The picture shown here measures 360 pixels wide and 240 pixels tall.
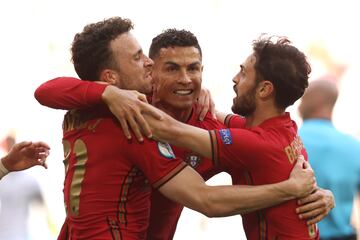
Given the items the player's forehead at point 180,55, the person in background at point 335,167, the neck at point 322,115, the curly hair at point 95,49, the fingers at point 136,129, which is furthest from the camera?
the neck at point 322,115

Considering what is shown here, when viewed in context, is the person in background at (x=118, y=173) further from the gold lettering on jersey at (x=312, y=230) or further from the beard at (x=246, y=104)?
the beard at (x=246, y=104)

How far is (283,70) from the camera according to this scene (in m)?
3.29

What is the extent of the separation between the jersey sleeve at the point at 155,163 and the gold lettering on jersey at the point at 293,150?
1.43 feet

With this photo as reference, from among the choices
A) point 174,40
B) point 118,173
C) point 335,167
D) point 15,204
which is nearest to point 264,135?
point 118,173

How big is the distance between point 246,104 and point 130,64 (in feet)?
1.63

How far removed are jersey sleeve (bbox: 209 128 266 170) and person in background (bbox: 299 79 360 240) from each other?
5.05 ft

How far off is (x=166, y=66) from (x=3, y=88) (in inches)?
235

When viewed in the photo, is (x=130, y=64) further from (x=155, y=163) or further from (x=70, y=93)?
(x=155, y=163)

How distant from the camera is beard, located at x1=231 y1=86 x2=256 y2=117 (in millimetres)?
3352

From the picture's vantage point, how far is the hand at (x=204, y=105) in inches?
153

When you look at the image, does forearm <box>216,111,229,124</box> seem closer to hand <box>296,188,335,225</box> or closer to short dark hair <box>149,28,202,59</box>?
short dark hair <box>149,28,202,59</box>

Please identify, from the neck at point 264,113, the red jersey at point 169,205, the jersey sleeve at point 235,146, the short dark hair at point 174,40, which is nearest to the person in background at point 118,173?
the jersey sleeve at point 235,146

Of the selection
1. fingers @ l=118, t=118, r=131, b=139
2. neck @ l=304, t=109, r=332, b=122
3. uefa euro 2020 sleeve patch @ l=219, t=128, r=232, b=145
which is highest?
neck @ l=304, t=109, r=332, b=122

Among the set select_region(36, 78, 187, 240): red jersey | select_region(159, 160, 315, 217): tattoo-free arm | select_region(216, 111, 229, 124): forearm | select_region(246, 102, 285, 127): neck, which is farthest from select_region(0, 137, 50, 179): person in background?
select_region(246, 102, 285, 127): neck
